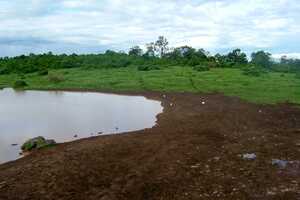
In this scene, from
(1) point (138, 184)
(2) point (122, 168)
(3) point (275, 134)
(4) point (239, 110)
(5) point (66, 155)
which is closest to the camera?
(1) point (138, 184)

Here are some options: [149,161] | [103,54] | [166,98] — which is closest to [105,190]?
[149,161]

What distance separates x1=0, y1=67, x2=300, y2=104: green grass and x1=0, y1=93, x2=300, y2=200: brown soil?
10327 millimetres

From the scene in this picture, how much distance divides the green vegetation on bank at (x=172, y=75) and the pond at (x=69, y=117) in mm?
6444

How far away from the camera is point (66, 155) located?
1259 cm

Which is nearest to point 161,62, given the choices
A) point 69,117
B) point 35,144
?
point 69,117

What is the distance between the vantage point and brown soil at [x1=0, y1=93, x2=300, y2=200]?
30.5 feet

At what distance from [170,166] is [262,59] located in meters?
53.9

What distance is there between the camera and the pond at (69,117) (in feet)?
56.2

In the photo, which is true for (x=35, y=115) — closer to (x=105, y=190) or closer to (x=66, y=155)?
(x=66, y=155)

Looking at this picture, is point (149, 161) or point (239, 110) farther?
point (239, 110)

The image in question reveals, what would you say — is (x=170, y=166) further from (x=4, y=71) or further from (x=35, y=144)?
(x=4, y=71)

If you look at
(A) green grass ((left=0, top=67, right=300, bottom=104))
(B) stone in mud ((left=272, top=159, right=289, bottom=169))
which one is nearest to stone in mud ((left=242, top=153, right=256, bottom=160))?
(B) stone in mud ((left=272, top=159, right=289, bottom=169))

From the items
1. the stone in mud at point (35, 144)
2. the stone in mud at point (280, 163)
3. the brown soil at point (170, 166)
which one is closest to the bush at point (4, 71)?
the brown soil at point (170, 166)

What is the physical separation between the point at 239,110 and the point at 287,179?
11.7 m
